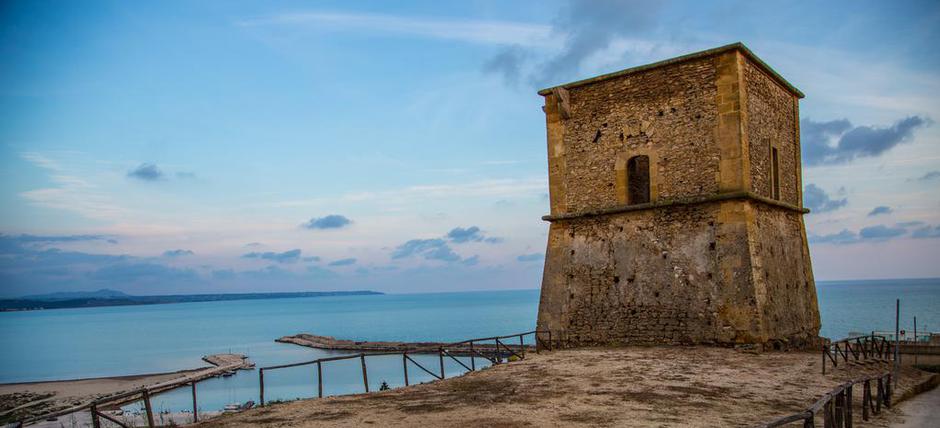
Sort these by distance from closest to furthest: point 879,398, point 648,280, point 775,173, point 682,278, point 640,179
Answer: point 879,398
point 682,278
point 648,280
point 775,173
point 640,179

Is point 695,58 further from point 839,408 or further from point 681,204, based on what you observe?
point 839,408

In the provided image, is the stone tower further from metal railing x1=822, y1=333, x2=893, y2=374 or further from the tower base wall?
metal railing x1=822, y1=333, x2=893, y2=374

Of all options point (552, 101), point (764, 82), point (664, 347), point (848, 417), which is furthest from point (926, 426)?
point (552, 101)

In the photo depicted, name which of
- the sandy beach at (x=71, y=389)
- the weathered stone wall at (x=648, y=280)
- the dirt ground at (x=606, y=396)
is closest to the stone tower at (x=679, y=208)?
the weathered stone wall at (x=648, y=280)

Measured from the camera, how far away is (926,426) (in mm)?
10008

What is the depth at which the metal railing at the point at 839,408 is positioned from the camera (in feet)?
21.7

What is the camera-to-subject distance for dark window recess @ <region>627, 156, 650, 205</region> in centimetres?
1850

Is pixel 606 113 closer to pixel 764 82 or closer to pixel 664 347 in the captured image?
pixel 764 82

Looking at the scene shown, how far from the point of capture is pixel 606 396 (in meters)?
11.0

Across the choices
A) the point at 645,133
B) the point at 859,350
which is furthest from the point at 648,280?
the point at 859,350

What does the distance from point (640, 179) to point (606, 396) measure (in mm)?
8991

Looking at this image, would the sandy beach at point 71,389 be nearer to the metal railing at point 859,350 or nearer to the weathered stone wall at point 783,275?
the weathered stone wall at point 783,275

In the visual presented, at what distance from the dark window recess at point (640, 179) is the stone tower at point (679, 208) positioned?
3 cm

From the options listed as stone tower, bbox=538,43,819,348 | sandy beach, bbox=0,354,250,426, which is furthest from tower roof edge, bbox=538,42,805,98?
sandy beach, bbox=0,354,250,426
